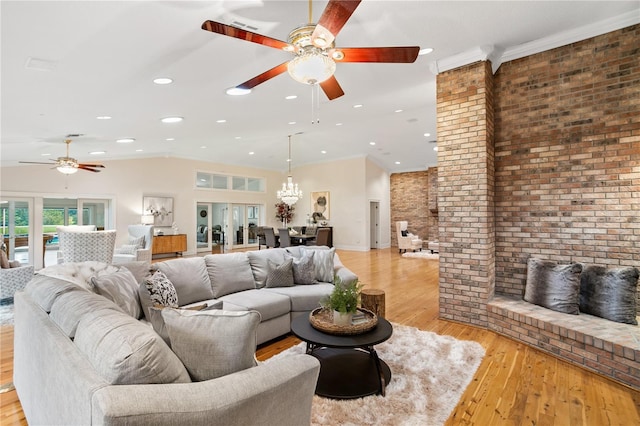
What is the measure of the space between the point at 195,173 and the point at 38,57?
8448mm

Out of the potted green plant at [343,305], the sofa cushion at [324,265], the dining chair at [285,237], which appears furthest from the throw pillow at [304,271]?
the dining chair at [285,237]

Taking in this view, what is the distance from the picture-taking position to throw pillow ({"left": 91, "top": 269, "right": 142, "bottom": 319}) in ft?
8.02

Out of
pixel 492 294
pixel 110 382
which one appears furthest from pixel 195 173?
pixel 110 382

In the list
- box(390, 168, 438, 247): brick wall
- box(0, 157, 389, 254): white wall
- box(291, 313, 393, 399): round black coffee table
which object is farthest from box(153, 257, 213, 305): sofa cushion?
box(390, 168, 438, 247): brick wall

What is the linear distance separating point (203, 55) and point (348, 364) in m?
2.98

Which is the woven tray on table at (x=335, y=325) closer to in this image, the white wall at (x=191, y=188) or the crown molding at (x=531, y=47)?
the crown molding at (x=531, y=47)

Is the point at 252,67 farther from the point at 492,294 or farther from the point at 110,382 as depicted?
the point at 492,294

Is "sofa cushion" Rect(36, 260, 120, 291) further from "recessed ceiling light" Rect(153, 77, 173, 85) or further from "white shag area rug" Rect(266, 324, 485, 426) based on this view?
"recessed ceiling light" Rect(153, 77, 173, 85)

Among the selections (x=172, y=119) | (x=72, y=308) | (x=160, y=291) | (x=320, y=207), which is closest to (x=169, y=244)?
(x=320, y=207)

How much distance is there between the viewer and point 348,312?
2.52 metres

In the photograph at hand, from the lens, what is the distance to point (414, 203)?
12820 millimetres

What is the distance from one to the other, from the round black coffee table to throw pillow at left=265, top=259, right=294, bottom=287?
0.99 meters

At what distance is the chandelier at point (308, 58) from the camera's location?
2.15 m

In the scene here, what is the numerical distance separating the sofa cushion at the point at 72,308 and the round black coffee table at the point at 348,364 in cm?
132
